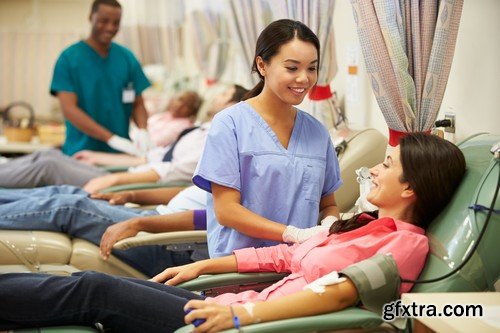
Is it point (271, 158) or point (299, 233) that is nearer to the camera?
point (299, 233)

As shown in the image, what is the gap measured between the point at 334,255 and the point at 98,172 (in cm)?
267

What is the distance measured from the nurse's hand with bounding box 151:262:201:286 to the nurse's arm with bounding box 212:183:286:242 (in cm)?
20

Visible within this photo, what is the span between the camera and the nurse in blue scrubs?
2.48 meters

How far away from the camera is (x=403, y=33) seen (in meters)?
2.57

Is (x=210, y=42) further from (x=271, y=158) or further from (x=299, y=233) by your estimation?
(x=299, y=233)

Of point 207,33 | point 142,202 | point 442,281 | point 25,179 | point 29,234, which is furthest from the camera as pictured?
point 207,33

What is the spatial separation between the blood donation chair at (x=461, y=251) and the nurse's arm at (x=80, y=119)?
3.10 meters

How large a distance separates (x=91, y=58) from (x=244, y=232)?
3.00m

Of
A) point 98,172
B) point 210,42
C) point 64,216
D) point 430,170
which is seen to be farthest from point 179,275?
point 210,42

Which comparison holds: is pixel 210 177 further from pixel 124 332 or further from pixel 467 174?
pixel 467 174

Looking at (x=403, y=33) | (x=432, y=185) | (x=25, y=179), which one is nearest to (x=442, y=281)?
(x=432, y=185)

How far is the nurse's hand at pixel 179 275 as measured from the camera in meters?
Result: 2.34

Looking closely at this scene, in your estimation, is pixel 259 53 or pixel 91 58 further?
pixel 91 58

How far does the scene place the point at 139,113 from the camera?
216 inches
